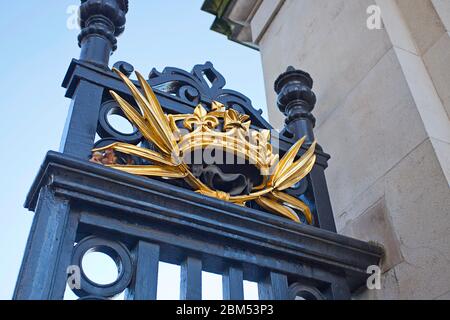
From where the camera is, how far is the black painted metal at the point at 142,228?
1.09 m

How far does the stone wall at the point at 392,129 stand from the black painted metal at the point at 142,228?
0.12 metres

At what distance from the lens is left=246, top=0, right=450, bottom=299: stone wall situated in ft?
4.52

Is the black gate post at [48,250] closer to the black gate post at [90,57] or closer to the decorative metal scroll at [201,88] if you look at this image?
the black gate post at [90,57]

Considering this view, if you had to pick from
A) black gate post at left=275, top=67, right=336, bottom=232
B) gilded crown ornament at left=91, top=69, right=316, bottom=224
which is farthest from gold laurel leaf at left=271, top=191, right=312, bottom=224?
black gate post at left=275, top=67, right=336, bottom=232

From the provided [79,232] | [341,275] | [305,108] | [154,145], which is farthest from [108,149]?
[305,108]

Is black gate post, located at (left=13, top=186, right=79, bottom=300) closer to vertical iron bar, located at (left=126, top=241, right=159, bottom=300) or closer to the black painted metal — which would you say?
the black painted metal

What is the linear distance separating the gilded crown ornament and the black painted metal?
5 centimetres

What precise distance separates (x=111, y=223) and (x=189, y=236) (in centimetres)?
18

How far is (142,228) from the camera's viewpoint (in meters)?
1.19

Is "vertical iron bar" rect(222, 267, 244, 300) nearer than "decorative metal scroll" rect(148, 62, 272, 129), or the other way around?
"vertical iron bar" rect(222, 267, 244, 300)

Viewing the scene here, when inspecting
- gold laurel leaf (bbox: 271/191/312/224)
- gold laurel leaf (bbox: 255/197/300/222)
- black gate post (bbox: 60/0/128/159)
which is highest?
black gate post (bbox: 60/0/128/159)

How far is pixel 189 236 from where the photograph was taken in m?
1.25

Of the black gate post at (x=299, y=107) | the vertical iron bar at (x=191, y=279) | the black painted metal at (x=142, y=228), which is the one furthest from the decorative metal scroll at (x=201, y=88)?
the vertical iron bar at (x=191, y=279)
